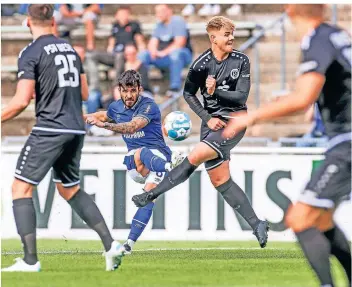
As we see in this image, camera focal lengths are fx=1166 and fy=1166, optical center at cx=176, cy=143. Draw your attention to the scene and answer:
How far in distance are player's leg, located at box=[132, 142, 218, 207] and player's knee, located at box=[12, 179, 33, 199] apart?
163 cm

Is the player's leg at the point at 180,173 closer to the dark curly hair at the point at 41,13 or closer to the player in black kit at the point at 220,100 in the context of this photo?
the player in black kit at the point at 220,100

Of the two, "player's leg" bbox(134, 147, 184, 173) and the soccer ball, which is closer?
"player's leg" bbox(134, 147, 184, 173)

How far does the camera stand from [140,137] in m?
11.7

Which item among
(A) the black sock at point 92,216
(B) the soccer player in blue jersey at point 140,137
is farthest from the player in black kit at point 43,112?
(B) the soccer player in blue jersey at point 140,137

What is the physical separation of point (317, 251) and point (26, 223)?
2782mm

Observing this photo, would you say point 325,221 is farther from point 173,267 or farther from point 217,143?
point 217,143

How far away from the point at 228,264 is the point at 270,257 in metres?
0.91

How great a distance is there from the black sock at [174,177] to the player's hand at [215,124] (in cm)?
42

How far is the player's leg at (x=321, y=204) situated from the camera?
762 centimetres

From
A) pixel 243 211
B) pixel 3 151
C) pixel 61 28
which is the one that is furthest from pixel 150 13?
pixel 243 211

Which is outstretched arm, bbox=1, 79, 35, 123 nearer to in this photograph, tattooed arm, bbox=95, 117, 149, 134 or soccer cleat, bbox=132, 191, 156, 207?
tattooed arm, bbox=95, 117, 149, 134

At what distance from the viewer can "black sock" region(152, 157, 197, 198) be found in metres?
11.0

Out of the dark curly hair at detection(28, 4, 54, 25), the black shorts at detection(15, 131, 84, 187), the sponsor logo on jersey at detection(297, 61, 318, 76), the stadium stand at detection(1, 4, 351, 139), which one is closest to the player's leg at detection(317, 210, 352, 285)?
the sponsor logo on jersey at detection(297, 61, 318, 76)

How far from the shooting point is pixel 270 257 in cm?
1151
